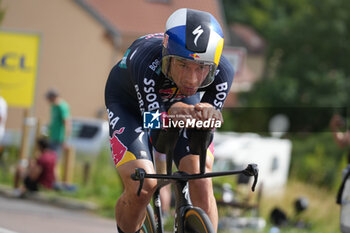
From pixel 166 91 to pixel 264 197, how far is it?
10254 millimetres

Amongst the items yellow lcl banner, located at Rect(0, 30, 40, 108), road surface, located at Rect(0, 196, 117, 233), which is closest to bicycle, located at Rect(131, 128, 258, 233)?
road surface, located at Rect(0, 196, 117, 233)

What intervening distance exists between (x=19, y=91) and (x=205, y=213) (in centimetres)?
1078

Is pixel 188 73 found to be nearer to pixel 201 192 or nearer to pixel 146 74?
pixel 146 74

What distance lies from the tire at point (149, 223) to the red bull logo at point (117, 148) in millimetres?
583

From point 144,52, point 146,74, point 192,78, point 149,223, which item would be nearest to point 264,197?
point 149,223

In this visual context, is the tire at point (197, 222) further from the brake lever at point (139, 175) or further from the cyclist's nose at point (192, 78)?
the cyclist's nose at point (192, 78)

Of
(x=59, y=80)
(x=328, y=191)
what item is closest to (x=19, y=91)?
(x=328, y=191)

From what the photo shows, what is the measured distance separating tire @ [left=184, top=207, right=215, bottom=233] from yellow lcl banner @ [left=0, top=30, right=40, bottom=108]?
1049 centimetres

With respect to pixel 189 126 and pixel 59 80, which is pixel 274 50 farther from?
pixel 189 126

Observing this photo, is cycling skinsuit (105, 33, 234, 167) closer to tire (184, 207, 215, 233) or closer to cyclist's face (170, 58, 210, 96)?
cyclist's face (170, 58, 210, 96)

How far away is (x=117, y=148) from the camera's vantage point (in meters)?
5.00

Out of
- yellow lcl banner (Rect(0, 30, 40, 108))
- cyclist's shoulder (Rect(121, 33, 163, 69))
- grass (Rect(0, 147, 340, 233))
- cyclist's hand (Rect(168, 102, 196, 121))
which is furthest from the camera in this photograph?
yellow lcl banner (Rect(0, 30, 40, 108))

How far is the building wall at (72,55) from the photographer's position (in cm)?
2772

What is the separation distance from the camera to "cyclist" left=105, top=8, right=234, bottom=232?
15.0ft
